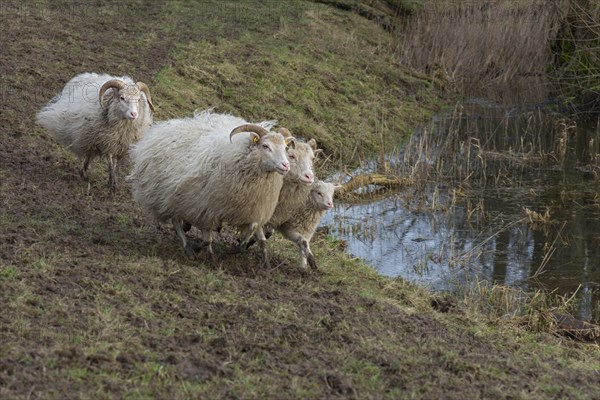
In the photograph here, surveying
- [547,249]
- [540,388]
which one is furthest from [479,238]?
[540,388]

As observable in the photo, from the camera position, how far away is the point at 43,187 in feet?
34.1

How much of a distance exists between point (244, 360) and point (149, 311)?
3.44ft

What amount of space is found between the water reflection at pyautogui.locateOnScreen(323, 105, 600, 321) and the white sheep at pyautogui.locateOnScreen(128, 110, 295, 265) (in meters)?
2.79

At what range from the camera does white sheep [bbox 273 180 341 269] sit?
934 cm

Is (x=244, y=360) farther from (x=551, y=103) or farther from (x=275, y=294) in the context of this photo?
(x=551, y=103)

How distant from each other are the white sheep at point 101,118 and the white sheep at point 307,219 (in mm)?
2458

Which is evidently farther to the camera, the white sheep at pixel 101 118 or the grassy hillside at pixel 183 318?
the white sheep at pixel 101 118

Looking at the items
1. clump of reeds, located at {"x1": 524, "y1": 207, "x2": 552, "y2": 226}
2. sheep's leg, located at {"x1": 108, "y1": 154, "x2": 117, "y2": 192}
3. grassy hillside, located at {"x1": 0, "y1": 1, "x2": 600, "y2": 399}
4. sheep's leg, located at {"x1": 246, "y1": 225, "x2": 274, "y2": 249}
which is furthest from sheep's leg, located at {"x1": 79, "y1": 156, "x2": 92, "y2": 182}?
clump of reeds, located at {"x1": 524, "y1": 207, "x2": 552, "y2": 226}

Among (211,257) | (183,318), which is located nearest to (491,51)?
(211,257)

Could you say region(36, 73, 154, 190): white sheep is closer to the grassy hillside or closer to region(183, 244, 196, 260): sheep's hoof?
the grassy hillside

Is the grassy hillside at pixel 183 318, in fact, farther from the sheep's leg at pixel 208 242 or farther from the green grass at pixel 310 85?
the green grass at pixel 310 85

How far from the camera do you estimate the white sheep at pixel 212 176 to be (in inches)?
334

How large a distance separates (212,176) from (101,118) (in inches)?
114

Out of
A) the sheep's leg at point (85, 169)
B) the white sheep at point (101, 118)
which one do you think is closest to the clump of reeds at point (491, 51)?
the white sheep at point (101, 118)
